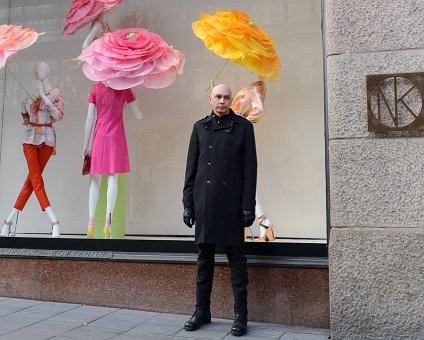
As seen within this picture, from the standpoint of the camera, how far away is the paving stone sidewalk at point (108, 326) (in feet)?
12.9

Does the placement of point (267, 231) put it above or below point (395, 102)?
below

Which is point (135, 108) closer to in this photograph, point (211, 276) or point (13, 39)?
point (13, 39)

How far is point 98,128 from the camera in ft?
18.6

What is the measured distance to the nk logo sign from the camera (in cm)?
375

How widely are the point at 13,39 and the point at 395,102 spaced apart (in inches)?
184

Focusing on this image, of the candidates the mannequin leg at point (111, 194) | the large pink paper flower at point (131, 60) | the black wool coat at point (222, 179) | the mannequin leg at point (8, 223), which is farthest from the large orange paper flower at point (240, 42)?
the mannequin leg at point (8, 223)

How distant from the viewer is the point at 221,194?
4.02m

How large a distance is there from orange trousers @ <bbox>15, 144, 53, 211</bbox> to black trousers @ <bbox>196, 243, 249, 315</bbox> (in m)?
2.84

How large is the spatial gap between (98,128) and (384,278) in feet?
11.6

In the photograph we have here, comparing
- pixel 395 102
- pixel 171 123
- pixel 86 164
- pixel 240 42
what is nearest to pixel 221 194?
pixel 395 102

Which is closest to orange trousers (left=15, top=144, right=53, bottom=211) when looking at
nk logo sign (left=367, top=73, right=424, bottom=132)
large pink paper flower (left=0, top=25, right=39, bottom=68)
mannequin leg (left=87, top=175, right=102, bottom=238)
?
mannequin leg (left=87, top=175, right=102, bottom=238)

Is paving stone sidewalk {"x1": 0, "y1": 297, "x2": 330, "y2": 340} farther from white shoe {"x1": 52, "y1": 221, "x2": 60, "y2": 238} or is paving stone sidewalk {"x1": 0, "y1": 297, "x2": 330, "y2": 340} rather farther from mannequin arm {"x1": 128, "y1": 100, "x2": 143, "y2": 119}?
mannequin arm {"x1": 128, "y1": 100, "x2": 143, "y2": 119}

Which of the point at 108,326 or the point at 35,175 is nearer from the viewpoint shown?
the point at 108,326

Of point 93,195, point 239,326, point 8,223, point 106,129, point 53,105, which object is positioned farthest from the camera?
point 8,223
